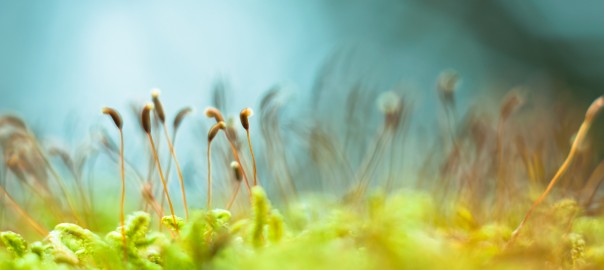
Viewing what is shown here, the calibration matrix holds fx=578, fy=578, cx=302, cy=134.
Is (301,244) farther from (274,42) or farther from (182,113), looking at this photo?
(274,42)

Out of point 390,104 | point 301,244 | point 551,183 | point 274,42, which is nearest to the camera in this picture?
point 301,244

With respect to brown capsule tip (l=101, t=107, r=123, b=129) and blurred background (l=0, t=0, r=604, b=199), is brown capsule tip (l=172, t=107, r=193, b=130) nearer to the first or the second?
brown capsule tip (l=101, t=107, r=123, b=129)

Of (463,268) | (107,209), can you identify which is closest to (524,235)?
(463,268)

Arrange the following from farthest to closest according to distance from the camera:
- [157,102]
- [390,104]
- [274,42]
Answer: [274,42]
[390,104]
[157,102]

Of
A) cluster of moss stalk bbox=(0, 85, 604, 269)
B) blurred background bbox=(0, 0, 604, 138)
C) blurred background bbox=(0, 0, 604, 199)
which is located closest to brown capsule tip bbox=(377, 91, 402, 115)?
cluster of moss stalk bbox=(0, 85, 604, 269)

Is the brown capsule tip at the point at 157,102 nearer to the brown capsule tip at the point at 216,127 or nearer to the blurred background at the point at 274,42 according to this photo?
the brown capsule tip at the point at 216,127

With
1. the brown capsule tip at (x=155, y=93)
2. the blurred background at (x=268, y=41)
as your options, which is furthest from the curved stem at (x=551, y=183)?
the blurred background at (x=268, y=41)

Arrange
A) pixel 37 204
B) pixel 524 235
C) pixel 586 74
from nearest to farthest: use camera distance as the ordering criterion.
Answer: pixel 524 235 → pixel 37 204 → pixel 586 74

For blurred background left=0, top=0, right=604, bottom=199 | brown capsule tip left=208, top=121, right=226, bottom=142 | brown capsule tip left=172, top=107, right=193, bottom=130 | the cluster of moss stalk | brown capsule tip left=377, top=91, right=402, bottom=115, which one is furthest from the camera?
blurred background left=0, top=0, right=604, bottom=199

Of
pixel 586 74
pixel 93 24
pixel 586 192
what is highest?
pixel 93 24

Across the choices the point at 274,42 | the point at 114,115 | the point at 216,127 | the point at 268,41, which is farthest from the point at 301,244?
the point at 268,41

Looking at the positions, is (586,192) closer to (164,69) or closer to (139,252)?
(139,252)
